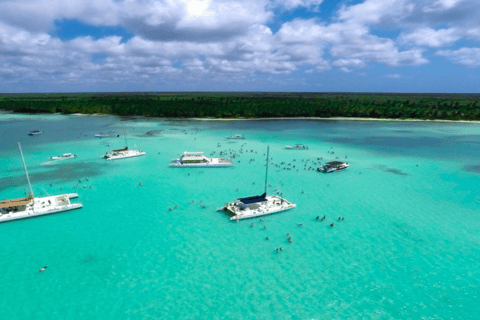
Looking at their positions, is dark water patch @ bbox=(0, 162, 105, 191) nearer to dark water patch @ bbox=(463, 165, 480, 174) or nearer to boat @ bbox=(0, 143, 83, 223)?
boat @ bbox=(0, 143, 83, 223)

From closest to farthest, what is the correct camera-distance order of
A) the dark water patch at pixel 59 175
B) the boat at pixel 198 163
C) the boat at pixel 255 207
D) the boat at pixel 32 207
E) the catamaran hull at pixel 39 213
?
the catamaran hull at pixel 39 213 → the boat at pixel 32 207 → the boat at pixel 255 207 → the dark water patch at pixel 59 175 → the boat at pixel 198 163

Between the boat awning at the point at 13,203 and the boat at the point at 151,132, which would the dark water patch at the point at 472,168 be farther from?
the boat at the point at 151,132

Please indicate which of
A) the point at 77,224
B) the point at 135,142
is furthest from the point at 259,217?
the point at 135,142

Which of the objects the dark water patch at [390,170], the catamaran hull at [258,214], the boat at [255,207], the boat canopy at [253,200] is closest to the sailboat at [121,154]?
the boat at [255,207]

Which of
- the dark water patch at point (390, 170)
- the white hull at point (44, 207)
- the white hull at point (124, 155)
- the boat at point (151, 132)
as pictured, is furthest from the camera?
the boat at point (151, 132)

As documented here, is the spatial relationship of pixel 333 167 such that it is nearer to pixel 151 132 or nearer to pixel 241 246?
pixel 241 246

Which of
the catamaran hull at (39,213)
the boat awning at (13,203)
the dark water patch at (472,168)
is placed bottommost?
the catamaran hull at (39,213)

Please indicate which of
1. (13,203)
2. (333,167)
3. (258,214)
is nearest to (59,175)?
(13,203)
